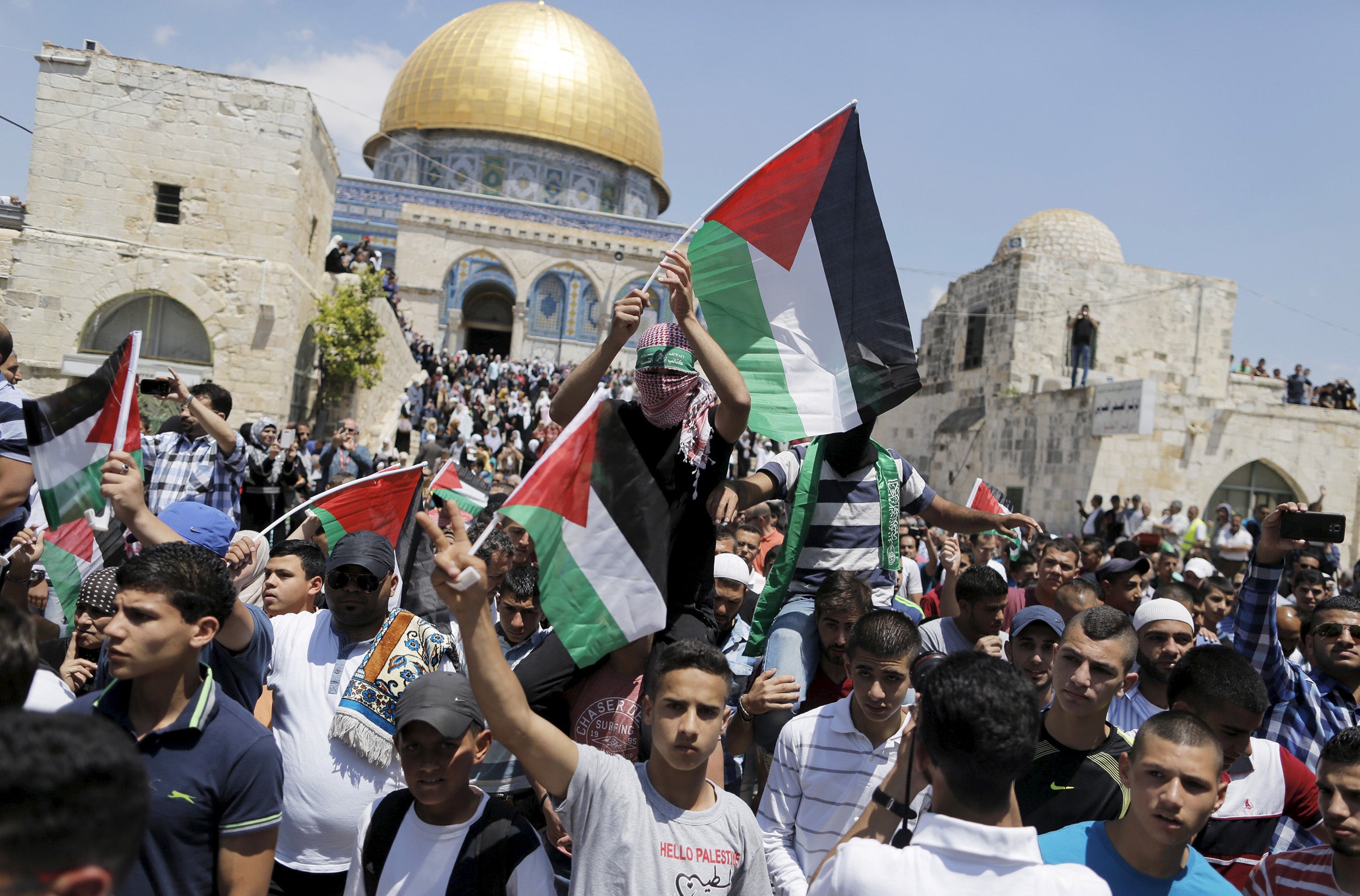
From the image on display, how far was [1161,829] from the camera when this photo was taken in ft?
6.81

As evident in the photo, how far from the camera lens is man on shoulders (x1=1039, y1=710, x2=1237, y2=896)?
2078mm

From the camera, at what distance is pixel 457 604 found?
1.98 metres

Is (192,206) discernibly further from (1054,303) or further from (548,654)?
(1054,303)

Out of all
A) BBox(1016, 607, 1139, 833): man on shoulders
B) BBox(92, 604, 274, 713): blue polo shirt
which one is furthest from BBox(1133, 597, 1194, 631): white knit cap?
BBox(92, 604, 274, 713): blue polo shirt

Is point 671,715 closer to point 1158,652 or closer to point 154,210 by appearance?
A: point 1158,652

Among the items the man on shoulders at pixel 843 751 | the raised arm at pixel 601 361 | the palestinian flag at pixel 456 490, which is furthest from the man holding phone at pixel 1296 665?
the palestinian flag at pixel 456 490

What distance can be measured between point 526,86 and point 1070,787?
4441 centimetres

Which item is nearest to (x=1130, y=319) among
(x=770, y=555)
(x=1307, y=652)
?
(x=770, y=555)

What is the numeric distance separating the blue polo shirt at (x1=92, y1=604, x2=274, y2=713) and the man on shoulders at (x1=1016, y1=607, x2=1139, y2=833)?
2.27 meters

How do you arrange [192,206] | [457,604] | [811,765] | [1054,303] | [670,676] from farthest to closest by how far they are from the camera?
[1054,303]
[192,206]
[811,765]
[670,676]
[457,604]

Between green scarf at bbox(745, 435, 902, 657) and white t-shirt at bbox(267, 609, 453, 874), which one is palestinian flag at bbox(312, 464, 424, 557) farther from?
green scarf at bbox(745, 435, 902, 657)

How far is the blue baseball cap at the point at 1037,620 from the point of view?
348 cm

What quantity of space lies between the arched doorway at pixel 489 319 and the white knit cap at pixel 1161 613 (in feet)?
116

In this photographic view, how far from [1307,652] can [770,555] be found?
3398mm
